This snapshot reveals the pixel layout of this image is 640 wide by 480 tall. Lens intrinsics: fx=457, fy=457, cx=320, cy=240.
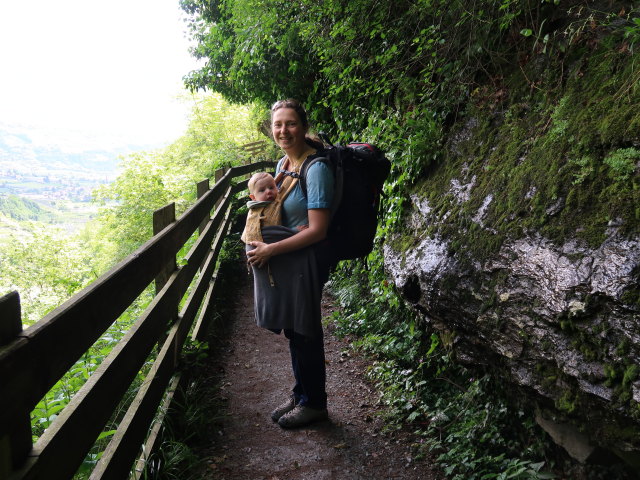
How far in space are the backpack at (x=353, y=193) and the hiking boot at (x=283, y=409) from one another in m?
1.31

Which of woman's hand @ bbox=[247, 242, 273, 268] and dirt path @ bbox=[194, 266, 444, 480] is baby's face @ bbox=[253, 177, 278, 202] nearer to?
woman's hand @ bbox=[247, 242, 273, 268]

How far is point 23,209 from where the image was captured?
88.0 meters

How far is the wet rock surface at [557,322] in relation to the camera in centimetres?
185

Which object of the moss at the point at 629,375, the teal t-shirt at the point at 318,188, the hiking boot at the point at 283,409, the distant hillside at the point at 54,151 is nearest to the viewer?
the moss at the point at 629,375

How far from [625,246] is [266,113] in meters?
15.8

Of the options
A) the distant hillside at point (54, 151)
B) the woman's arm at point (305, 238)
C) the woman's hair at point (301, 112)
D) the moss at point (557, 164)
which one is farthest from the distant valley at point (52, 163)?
the moss at point (557, 164)

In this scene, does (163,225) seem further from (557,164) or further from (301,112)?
(557,164)

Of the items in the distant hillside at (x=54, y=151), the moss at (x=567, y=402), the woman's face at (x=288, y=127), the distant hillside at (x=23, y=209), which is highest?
the distant hillside at (x=54, y=151)

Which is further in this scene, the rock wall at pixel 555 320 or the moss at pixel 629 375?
the rock wall at pixel 555 320

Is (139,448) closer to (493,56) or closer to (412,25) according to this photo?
(493,56)

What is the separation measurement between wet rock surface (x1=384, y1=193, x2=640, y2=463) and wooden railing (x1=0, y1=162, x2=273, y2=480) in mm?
1758

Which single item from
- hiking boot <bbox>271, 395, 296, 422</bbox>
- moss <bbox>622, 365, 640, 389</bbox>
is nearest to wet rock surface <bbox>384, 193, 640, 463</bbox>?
moss <bbox>622, 365, 640, 389</bbox>

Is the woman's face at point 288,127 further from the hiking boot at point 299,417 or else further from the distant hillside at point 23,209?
the distant hillside at point 23,209

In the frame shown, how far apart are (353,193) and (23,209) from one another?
10253 cm
